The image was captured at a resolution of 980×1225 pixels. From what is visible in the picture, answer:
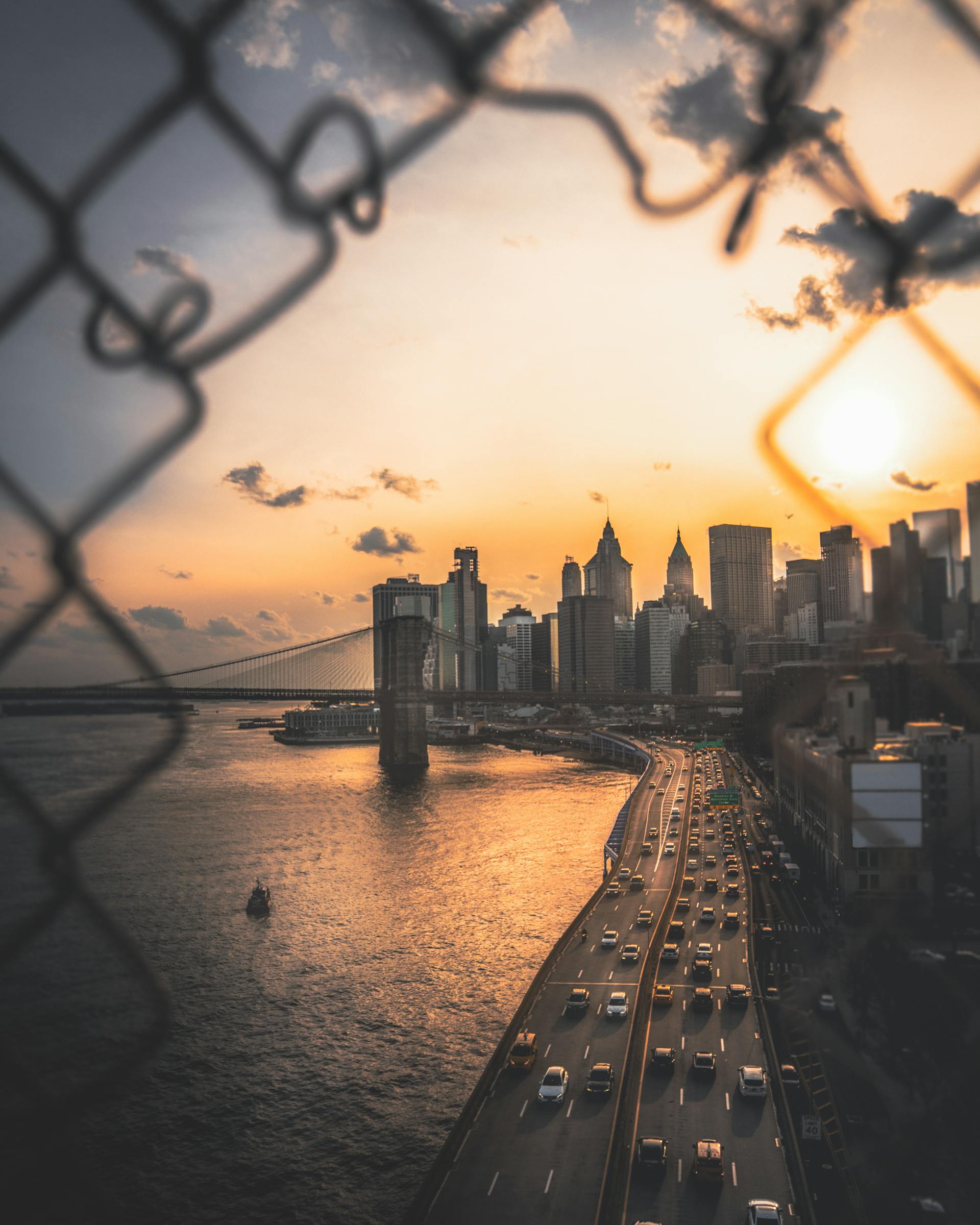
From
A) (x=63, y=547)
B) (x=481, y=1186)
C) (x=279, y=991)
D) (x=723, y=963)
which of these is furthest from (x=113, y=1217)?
(x=279, y=991)

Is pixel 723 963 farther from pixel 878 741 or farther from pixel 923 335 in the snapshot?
pixel 923 335

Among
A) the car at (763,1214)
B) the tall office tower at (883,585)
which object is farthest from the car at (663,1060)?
the tall office tower at (883,585)

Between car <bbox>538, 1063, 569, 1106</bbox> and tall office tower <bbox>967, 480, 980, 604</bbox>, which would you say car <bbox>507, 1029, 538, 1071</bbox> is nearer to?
car <bbox>538, 1063, 569, 1106</bbox>

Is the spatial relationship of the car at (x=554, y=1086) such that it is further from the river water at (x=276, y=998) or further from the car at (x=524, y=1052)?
the river water at (x=276, y=998)

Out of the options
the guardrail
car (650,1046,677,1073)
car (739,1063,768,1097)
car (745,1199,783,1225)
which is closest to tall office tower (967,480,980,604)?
car (745,1199,783,1225)

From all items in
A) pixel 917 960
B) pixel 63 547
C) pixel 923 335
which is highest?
pixel 923 335

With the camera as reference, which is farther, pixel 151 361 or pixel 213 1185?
pixel 213 1185

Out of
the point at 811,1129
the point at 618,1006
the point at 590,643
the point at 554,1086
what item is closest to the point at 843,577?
the point at 811,1129
